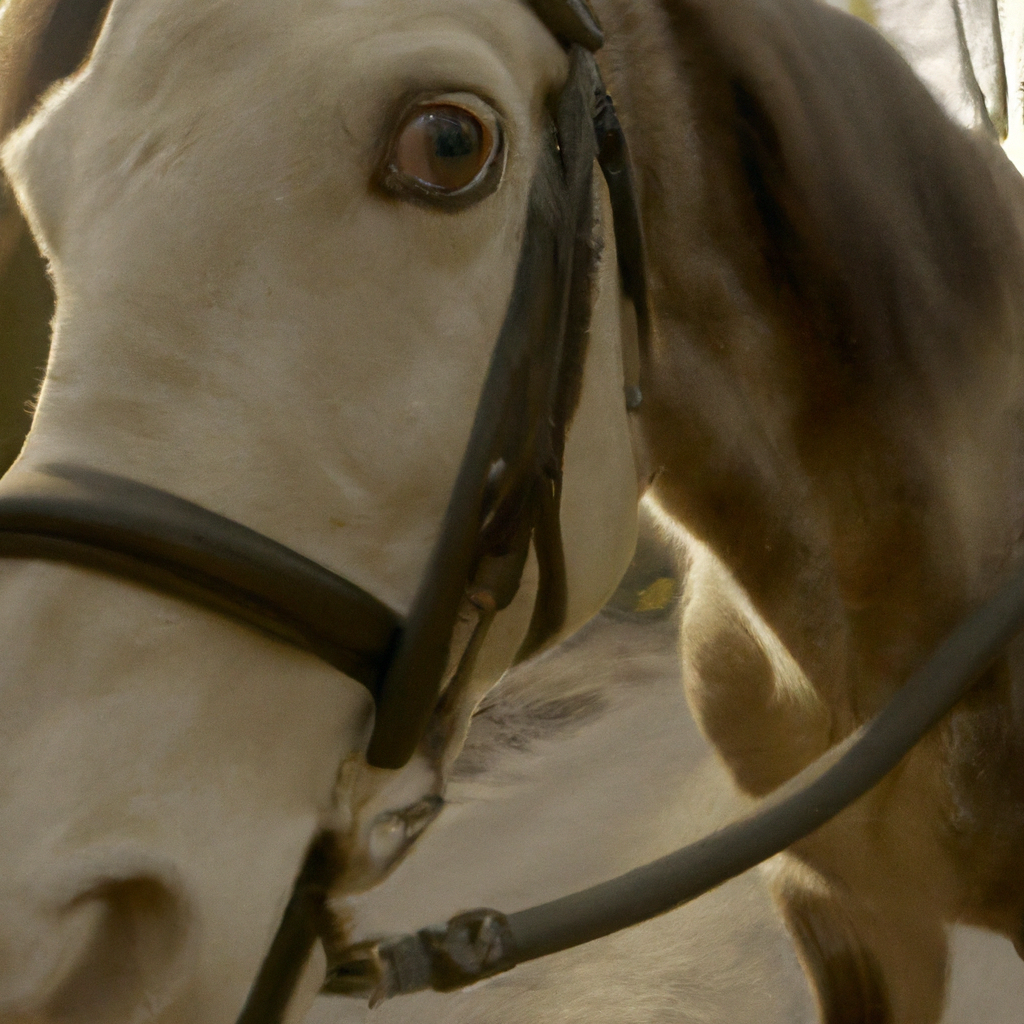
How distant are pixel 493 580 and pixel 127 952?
201 mm

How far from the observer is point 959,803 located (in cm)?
67

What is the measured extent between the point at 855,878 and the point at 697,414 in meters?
0.40

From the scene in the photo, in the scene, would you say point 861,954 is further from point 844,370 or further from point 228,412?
point 228,412

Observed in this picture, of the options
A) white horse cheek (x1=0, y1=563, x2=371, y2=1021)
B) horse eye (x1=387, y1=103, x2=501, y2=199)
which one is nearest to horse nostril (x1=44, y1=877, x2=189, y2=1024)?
white horse cheek (x1=0, y1=563, x2=371, y2=1021)

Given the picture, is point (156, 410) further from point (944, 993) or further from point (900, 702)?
point (944, 993)

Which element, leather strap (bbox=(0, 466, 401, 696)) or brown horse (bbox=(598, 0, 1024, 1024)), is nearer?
leather strap (bbox=(0, 466, 401, 696))

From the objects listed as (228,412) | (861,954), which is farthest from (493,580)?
(861,954)

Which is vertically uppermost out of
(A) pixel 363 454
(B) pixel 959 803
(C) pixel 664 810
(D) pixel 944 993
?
(A) pixel 363 454

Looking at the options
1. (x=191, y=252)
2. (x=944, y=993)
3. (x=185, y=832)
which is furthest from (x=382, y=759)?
(x=944, y=993)

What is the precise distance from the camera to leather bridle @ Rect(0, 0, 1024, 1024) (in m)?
0.37

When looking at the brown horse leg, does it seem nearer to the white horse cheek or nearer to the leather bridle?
the leather bridle

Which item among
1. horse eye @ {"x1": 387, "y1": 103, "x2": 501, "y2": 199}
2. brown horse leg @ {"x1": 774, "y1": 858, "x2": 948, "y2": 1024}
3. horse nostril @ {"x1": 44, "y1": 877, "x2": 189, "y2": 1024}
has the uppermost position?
horse eye @ {"x1": 387, "y1": 103, "x2": 501, "y2": 199}

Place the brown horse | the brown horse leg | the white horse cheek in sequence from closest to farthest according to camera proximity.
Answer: the white horse cheek → the brown horse → the brown horse leg

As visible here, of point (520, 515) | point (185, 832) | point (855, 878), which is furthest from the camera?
point (855, 878)
